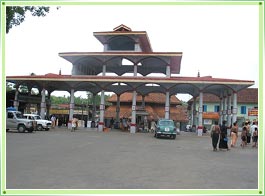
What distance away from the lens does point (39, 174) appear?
8.36 metres

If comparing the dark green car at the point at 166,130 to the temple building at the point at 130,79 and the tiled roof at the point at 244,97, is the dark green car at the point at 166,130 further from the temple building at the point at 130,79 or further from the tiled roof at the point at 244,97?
the tiled roof at the point at 244,97

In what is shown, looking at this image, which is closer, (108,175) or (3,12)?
(3,12)

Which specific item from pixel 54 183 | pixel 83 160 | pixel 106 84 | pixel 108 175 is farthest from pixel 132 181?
pixel 106 84

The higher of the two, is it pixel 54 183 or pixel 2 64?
pixel 2 64

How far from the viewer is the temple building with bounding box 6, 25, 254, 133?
107 feet

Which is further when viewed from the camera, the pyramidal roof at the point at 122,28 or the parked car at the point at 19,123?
the pyramidal roof at the point at 122,28

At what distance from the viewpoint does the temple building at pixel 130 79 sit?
32.5 metres

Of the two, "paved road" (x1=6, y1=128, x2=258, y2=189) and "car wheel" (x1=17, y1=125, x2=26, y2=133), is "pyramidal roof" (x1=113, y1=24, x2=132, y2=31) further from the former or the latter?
"paved road" (x1=6, y1=128, x2=258, y2=189)

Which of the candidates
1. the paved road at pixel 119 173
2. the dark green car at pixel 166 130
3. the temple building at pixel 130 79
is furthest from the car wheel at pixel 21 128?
the paved road at pixel 119 173

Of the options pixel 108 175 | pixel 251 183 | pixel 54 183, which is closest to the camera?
pixel 54 183

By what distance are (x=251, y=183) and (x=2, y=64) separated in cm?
613

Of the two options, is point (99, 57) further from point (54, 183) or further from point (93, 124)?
point (54, 183)

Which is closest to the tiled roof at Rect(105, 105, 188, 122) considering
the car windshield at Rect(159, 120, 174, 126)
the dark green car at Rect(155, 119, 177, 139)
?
the car windshield at Rect(159, 120, 174, 126)

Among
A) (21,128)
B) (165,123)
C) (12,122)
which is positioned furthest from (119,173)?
(12,122)
